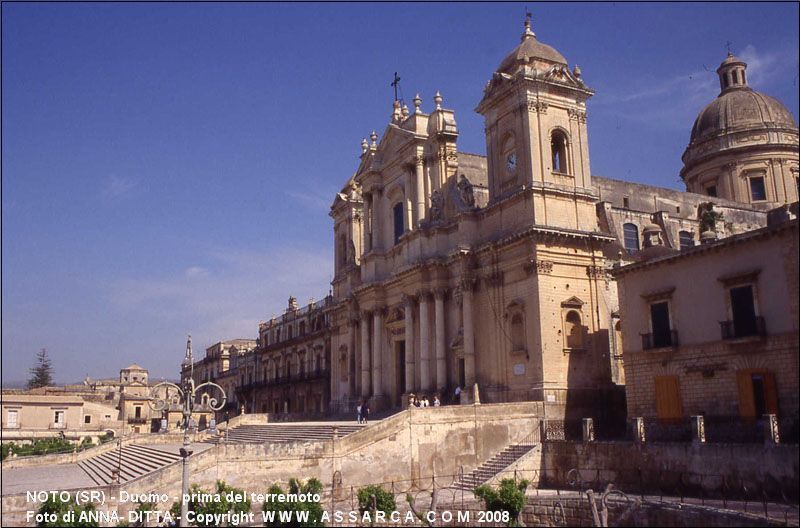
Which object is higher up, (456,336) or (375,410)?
(456,336)

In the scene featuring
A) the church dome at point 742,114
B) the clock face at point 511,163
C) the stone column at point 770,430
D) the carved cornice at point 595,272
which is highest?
the church dome at point 742,114

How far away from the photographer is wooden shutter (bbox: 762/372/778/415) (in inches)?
876

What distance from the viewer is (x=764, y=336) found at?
22.5 metres

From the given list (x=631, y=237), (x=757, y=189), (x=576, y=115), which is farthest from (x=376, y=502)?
(x=757, y=189)

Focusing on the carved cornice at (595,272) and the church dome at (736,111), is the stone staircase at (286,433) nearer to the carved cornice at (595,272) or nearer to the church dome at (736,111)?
the carved cornice at (595,272)

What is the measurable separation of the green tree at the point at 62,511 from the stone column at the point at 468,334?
18205mm

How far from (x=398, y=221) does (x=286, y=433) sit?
45.7 ft

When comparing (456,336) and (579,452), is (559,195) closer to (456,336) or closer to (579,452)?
(456,336)

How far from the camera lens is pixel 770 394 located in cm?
2241

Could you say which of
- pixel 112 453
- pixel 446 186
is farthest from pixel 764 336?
pixel 112 453

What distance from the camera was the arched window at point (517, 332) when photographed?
102ft

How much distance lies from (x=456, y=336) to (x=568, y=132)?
1038 cm

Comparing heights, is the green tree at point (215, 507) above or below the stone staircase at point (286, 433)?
below

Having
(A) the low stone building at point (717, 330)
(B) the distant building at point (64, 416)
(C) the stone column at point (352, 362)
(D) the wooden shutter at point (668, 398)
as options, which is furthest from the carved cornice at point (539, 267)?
(B) the distant building at point (64, 416)
